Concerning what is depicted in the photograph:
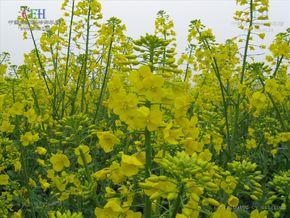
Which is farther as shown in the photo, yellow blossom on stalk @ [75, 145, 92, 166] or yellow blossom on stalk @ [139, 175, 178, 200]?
yellow blossom on stalk @ [75, 145, 92, 166]

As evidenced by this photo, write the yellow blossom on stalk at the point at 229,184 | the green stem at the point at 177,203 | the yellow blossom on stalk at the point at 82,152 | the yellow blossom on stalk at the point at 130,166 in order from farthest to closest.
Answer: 1. the yellow blossom on stalk at the point at 82,152
2. the yellow blossom on stalk at the point at 229,184
3. the yellow blossom on stalk at the point at 130,166
4. the green stem at the point at 177,203

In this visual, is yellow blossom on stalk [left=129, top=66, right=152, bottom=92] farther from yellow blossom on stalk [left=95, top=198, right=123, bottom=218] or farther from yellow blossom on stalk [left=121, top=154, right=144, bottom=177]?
yellow blossom on stalk [left=95, top=198, right=123, bottom=218]

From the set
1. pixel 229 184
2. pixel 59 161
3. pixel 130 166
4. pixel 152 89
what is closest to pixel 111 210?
pixel 130 166

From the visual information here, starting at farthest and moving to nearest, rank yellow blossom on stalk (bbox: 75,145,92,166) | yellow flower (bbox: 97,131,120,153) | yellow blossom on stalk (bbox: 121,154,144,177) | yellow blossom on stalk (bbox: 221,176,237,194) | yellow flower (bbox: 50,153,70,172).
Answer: yellow flower (bbox: 50,153,70,172)
yellow blossom on stalk (bbox: 75,145,92,166)
yellow blossom on stalk (bbox: 221,176,237,194)
yellow flower (bbox: 97,131,120,153)
yellow blossom on stalk (bbox: 121,154,144,177)

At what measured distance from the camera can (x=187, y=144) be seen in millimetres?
1945

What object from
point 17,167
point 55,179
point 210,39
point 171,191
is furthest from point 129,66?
point 210,39

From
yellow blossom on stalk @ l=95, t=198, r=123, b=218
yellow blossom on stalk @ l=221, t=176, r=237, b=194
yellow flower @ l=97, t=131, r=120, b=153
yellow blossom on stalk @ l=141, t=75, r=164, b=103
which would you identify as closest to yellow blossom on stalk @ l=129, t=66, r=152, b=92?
yellow blossom on stalk @ l=141, t=75, r=164, b=103

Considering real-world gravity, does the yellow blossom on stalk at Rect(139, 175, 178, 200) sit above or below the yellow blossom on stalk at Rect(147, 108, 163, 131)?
below

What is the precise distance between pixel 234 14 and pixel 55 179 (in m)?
2.57

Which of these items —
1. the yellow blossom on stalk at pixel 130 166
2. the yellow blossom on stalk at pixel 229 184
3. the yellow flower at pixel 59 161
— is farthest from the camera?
the yellow flower at pixel 59 161

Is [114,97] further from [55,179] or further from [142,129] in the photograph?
[55,179]

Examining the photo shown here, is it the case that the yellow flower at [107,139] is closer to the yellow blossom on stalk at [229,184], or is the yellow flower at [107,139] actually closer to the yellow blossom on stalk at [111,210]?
the yellow blossom on stalk at [111,210]

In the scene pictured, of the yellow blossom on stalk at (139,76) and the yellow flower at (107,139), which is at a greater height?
the yellow blossom on stalk at (139,76)

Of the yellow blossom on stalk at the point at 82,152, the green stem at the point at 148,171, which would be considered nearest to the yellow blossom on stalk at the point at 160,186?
the green stem at the point at 148,171
